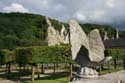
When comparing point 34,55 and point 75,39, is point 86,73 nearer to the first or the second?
point 75,39

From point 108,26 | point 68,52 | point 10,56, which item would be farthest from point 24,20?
point 68,52

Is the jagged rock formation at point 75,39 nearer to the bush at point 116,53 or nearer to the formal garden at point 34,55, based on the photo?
the formal garden at point 34,55

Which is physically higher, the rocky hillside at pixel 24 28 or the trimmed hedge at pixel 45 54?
the rocky hillside at pixel 24 28

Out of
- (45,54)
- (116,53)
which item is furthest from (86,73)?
(116,53)

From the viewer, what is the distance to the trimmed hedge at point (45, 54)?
30.6 metres

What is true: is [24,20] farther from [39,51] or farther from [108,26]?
[39,51]

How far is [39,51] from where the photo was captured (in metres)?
30.8

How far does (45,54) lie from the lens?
3133 cm

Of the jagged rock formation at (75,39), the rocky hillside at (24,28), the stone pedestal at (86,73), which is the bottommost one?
the stone pedestal at (86,73)

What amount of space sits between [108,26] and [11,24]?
173ft

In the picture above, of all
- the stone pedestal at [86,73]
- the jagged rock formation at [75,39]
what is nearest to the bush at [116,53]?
the jagged rock formation at [75,39]

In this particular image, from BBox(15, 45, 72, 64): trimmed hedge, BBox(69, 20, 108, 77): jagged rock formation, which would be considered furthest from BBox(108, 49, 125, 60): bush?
BBox(69, 20, 108, 77): jagged rock formation

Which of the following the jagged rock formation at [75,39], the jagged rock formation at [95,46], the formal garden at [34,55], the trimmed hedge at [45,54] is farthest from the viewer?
the formal garden at [34,55]

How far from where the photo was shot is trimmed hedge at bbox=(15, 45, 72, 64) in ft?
100
